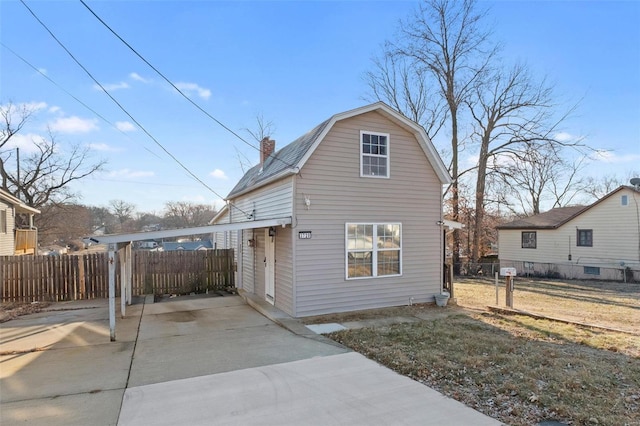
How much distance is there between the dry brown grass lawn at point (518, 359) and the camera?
3.98 meters

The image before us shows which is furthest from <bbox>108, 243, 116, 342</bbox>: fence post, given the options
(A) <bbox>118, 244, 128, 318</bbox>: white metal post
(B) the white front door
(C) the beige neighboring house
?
(C) the beige neighboring house

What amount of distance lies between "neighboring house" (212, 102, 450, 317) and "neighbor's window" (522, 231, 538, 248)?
16.4 meters

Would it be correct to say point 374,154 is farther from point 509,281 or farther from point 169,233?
point 169,233

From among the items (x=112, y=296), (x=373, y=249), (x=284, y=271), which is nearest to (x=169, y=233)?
(x=112, y=296)

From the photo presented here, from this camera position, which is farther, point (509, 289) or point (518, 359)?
point (509, 289)

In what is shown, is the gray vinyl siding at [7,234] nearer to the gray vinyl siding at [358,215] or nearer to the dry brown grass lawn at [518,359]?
the gray vinyl siding at [358,215]

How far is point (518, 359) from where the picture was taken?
5461 millimetres

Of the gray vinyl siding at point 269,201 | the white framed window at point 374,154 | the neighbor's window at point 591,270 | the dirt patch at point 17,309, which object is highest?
the white framed window at point 374,154

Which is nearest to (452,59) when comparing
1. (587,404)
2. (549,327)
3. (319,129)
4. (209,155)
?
(209,155)

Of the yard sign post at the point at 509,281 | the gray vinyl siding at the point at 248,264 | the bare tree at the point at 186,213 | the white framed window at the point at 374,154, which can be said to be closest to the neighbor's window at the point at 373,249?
the white framed window at the point at 374,154

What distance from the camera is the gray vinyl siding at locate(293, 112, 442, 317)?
851cm

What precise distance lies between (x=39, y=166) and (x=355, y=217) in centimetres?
2991

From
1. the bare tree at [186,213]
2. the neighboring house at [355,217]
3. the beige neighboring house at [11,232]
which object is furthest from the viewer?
the bare tree at [186,213]

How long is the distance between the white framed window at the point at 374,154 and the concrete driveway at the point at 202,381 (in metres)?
4.28
